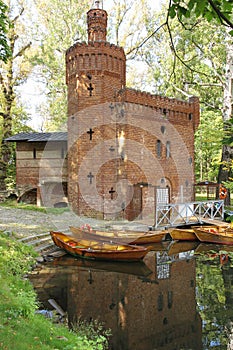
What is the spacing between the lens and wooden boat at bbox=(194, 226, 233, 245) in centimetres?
1350

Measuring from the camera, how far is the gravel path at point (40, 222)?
1306 cm

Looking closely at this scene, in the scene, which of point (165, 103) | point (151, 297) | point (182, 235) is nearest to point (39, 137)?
point (165, 103)

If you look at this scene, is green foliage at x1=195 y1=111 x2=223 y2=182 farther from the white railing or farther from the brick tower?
the brick tower

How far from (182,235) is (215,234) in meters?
1.48

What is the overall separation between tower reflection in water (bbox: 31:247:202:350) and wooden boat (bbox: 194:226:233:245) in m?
2.90

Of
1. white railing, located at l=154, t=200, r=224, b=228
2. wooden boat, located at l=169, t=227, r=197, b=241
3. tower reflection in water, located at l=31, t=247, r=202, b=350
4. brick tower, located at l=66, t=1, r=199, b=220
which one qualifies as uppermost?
brick tower, located at l=66, t=1, r=199, b=220

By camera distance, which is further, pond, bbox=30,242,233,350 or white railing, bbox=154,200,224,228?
white railing, bbox=154,200,224,228

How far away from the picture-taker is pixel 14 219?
48.9 ft

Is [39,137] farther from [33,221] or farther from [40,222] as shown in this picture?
[40,222]

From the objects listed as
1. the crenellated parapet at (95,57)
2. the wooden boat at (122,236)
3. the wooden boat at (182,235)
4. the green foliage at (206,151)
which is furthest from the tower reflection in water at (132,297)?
the green foliage at (206,151)

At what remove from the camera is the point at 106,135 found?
16.9m

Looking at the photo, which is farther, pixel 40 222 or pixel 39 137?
pixel 39 137

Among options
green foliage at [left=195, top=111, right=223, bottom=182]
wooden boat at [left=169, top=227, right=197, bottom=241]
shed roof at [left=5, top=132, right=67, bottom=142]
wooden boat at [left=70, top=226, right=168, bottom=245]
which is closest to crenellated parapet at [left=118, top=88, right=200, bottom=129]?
green foliage at [left=195, top=111, right=223, bottom=182]

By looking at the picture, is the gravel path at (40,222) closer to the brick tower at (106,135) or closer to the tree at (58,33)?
the brick tower at (106,135)
